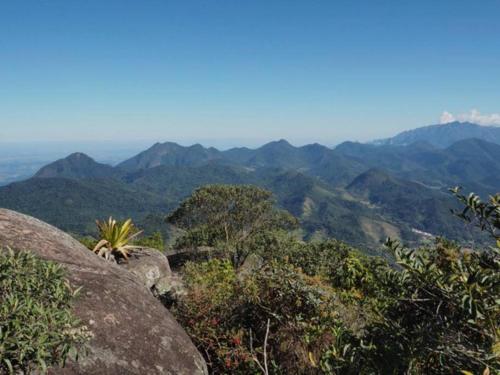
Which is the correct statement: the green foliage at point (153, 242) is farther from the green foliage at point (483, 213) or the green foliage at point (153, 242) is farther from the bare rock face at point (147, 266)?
the green foliage at point (483, 213)

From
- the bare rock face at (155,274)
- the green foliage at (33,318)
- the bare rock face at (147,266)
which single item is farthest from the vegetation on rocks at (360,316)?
the bare rock face at (147,266)

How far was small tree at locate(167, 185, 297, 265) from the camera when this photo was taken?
41500mm

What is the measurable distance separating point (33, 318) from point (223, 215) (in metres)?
37.6

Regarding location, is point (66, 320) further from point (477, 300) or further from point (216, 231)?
point (216, 231)

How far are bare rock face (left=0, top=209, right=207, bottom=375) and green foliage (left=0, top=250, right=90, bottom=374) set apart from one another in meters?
2.20

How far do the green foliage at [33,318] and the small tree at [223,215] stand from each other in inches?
1375

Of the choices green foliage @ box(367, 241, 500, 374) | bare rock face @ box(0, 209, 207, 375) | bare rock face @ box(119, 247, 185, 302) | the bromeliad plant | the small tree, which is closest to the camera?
green foliage @ box(367, 241, 500, 374)

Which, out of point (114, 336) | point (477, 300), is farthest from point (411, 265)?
point (114, 336)

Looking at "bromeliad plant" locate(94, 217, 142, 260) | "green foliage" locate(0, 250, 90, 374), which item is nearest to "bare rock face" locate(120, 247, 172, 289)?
"bromeliad plant" locate(94, 217, 142, 260)

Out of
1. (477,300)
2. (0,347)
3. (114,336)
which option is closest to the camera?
(0,347)

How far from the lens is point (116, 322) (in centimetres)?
843

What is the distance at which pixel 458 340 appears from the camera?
5.42m

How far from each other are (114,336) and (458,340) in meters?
6.65

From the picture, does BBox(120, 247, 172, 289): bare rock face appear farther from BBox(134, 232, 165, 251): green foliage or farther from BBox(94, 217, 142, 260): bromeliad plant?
BBox(134, 232, 165, 251): green foliage
